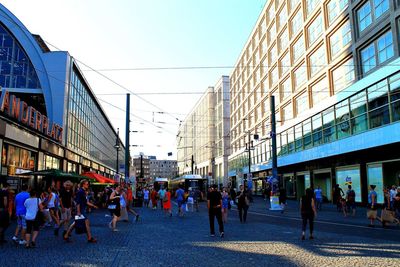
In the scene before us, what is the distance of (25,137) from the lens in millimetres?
25656

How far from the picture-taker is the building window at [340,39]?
3059 cm

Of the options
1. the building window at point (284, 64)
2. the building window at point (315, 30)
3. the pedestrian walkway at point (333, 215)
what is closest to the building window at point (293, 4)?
the building window at point (315, 30)

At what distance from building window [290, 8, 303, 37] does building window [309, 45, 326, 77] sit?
5.00 metres

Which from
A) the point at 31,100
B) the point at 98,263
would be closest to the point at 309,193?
the point at 98,263

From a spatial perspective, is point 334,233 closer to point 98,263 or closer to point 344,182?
point 98,263

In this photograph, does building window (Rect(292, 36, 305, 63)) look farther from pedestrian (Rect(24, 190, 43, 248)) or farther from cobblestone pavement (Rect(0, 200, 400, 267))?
pedestrian (Rect(24, 190, 43, 248))

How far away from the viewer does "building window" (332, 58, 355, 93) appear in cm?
2988

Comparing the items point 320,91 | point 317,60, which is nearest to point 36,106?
point 320,91

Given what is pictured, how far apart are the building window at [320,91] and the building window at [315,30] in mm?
4406

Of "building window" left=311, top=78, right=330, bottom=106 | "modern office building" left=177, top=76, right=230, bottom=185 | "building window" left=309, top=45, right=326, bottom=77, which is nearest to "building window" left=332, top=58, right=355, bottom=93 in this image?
"building window" left=311, top=78, right=330, bottom=106

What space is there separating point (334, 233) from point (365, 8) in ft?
67.8

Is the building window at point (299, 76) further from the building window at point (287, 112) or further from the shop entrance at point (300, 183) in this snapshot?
the shop entrance at point (300, 183)

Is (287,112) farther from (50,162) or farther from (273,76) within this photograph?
(50,162)

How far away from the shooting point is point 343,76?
31.3 m
